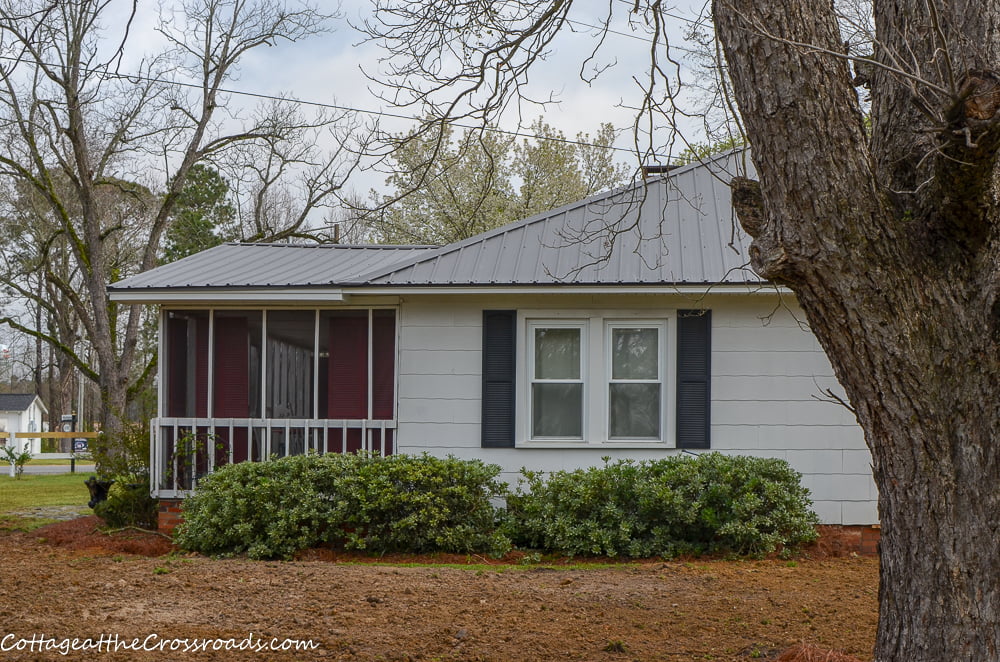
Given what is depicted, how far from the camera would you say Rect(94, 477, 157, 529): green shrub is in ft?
33.7

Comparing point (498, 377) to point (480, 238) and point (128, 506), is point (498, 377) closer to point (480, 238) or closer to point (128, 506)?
point (480, 238)

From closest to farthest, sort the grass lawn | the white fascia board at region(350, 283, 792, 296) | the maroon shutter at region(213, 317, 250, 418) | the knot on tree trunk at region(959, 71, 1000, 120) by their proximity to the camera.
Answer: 1. the knot on tree trunk at region(959, 71, 1000, 120)
2. the white fascia board at region(350, 283, 792, 296)
3. the maroon shutter at region(213, 317, 250, 418)
4. the grass lawn

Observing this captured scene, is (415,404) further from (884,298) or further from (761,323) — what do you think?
(884,298)

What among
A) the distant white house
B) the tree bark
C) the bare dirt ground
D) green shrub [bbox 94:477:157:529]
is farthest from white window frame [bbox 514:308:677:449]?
the distant white house

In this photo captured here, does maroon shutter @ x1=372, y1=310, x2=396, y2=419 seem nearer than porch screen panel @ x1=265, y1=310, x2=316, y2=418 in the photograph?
Yes

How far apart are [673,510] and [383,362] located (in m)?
3.50

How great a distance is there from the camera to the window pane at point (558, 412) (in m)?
9.72

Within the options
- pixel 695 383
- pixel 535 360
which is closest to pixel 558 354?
pixel 535 360

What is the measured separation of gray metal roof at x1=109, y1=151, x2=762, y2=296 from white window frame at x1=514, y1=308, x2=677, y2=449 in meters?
0.52

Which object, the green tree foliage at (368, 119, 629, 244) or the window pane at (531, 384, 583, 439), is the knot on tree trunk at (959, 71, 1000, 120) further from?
the green tree foliage at (368, 119, 629, 244)

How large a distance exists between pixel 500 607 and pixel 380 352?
459 cm

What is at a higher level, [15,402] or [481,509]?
[481,509]

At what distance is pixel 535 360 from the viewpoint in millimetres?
9773

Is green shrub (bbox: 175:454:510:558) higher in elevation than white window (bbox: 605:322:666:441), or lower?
lower
